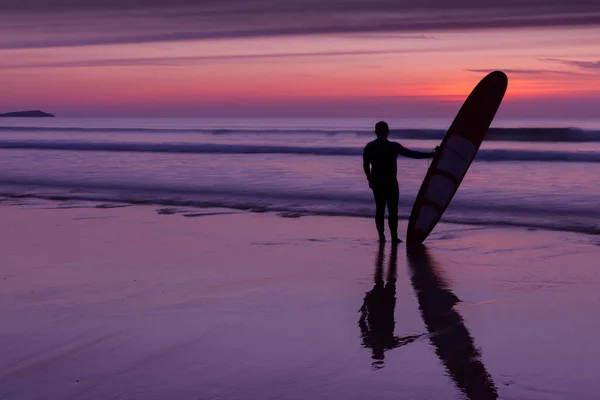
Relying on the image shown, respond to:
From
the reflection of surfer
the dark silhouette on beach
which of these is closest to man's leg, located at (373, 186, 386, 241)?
the dark silhouette on beach

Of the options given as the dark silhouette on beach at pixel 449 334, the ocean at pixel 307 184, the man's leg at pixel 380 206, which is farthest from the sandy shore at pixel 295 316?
the ocean at pixel 307 184

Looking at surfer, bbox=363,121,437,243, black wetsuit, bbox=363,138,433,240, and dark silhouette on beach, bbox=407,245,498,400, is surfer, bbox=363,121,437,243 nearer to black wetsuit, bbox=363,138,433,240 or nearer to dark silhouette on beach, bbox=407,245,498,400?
black wetsuit, bbox=363,138,433,240

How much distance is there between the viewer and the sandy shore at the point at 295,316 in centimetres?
415

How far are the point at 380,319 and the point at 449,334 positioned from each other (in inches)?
22.9

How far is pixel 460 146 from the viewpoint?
9297 millimetres

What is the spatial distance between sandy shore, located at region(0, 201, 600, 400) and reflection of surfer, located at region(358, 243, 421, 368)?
0.02m

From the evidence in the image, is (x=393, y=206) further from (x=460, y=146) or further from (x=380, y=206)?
(x=460, y=146)

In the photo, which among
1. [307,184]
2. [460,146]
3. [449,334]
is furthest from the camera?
[307,184]

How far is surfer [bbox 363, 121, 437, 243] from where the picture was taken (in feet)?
28.8

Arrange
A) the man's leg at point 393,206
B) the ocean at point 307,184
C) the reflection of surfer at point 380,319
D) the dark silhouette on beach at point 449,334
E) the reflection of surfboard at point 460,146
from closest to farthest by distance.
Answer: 1. the dark silhouette on beach at point 449,334
2. the reflection of surfer at point 380,319
3. the man's leg at point 393,206
4. the reflection of surfboard at point 460,146
5. the ocean at point 307,184

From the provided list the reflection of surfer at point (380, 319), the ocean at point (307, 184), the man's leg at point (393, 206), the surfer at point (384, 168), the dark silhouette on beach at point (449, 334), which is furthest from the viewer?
the ocean at point (307, 184)

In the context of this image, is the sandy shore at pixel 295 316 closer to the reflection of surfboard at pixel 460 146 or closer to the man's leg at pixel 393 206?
the man's leg at pixel 393 206

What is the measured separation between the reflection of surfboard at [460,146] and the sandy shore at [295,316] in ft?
1.68

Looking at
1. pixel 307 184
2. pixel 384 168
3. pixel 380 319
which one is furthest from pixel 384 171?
pixel 307 184
